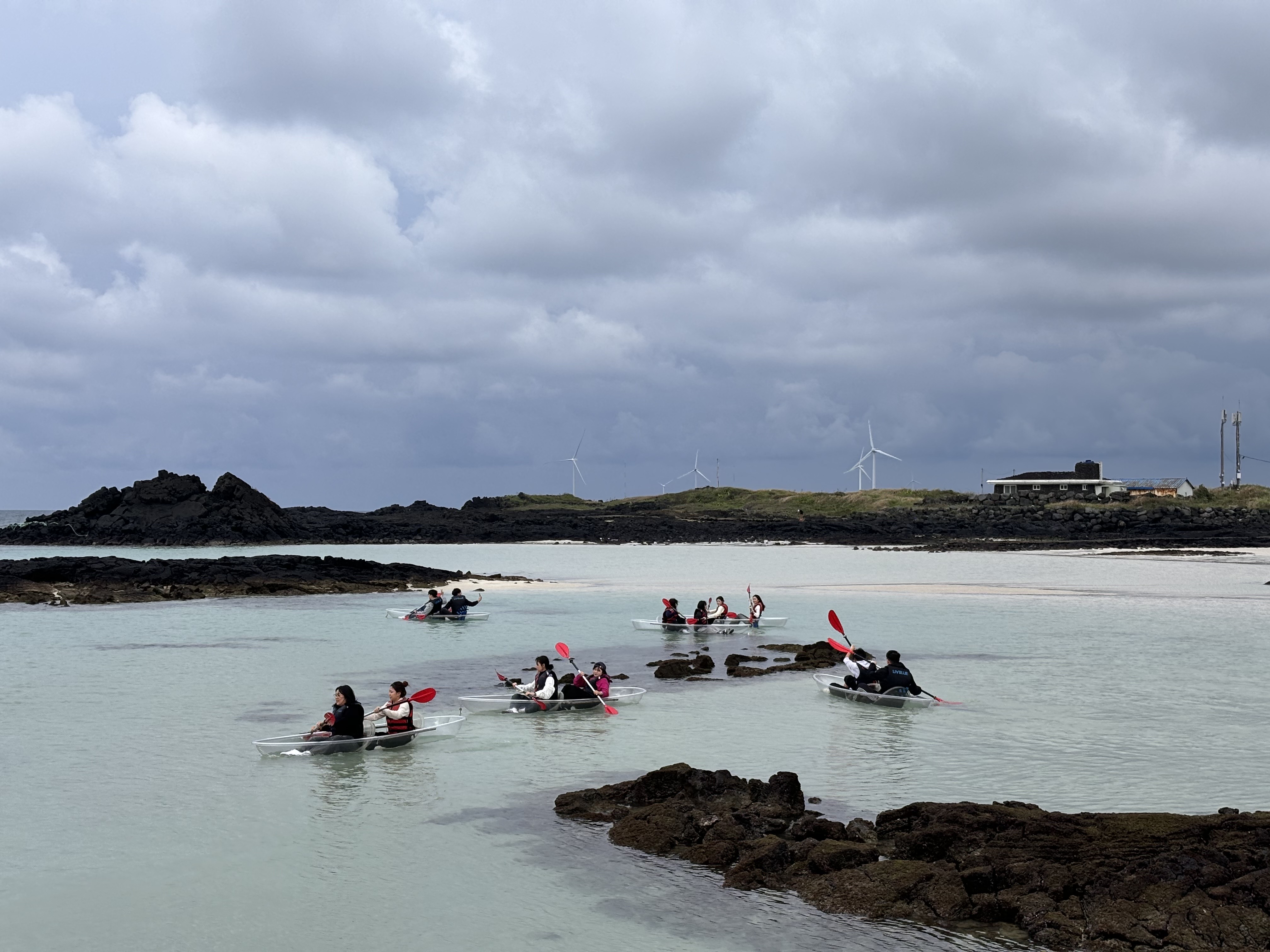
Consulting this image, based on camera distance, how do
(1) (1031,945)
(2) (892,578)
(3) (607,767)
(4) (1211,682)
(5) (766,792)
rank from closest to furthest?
(1) (1031,945), (5) (766,792), (3) (607,767), (4) (1211,682), (2) (892,578)

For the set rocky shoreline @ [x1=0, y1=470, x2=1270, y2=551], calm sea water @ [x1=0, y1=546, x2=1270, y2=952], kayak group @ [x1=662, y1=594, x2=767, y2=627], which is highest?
rocky shoreline @ [x1=0, y1=470, x2=1270, y2=551]

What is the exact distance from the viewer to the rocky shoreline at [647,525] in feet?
387

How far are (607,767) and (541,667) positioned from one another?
20.3 ft

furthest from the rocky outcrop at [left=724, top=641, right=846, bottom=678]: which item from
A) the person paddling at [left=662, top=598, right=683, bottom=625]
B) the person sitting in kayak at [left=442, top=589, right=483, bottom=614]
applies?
the person sitting in kayak at [left=442, top=589, right=483, bottom=614]

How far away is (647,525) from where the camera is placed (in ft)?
497

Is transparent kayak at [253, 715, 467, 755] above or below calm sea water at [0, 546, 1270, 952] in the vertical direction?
above

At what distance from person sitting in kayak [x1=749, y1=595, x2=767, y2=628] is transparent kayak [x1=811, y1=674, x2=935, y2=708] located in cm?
1579

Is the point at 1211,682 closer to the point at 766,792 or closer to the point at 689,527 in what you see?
the point at 766,792

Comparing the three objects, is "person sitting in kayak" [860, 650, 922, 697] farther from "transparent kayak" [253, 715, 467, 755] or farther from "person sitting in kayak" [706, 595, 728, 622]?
"person sitting in kayak" [706, 595, 728, 622]

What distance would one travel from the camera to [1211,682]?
1171 inches

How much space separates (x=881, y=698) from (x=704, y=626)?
17.2m

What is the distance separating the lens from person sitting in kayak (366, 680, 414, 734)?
2141 cm

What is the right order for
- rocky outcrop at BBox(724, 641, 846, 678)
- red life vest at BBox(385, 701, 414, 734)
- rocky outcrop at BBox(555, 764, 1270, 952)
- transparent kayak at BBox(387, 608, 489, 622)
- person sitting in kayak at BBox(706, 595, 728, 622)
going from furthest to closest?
1. transparent kayak at BBox(387, 608, 489, 622)
2. person sitting in kayak at BBox(706, 595, 728, 622)
3. rocky outcrop at BBox(724, 641, 846, 678)
4. red life vest at BBox(385, 701, 414, 734)
5. rocky outcrop at BBox(555, 764, 1270, 952)

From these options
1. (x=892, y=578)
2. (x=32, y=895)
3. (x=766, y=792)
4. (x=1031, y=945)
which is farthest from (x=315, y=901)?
(x=892, y=578)
